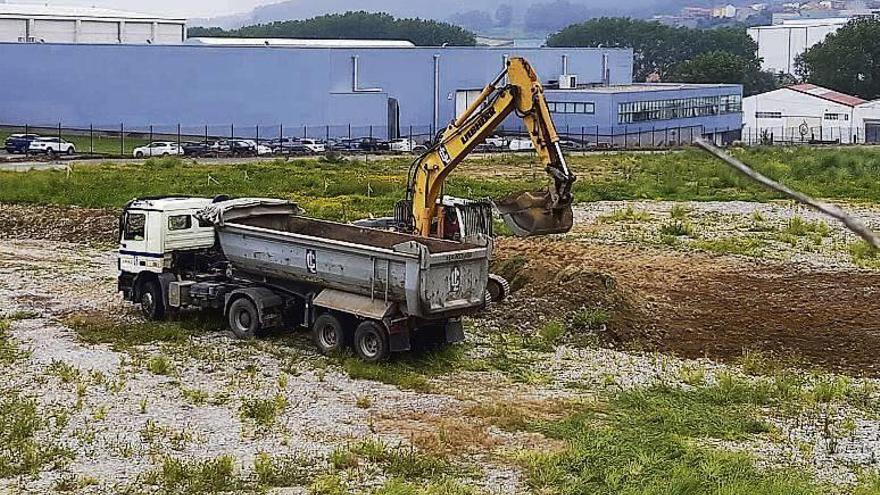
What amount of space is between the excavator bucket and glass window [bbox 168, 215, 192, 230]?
203 inches

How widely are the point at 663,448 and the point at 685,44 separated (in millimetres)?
136311

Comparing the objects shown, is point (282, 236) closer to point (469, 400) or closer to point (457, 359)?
point (457, 359)

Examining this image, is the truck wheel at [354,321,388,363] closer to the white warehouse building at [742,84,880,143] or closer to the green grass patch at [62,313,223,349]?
the green grass patch at [62,313,223,349]

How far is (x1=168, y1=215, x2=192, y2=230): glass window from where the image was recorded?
19484 millimetres

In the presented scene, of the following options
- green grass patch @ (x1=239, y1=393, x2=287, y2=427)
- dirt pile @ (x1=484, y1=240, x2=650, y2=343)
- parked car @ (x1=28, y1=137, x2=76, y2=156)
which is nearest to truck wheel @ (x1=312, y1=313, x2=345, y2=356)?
green grass patch @ (x1=239, y1=393, x2=287, y2=427)

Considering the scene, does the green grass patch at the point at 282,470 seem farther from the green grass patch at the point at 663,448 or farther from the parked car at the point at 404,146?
the parked car at the point at 404,146

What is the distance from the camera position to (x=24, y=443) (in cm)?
1282

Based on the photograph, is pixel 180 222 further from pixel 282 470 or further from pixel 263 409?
pixel 282 470

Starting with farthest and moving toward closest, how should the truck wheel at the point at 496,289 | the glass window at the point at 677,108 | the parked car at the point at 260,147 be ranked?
the glass window at the point at 677,108, the parked car at the point at 260,147, the truck wheel at the point at 496,289

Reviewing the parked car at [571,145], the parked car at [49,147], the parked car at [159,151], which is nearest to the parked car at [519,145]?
the parked car at [571,145]

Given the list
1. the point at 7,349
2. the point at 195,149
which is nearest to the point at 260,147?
the point at 195,149

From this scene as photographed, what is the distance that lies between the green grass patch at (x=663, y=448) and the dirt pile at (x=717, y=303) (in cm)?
286

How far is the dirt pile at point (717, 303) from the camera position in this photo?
18031 mm

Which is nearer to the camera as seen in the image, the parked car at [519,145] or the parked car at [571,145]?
the parked car at [519,145]
